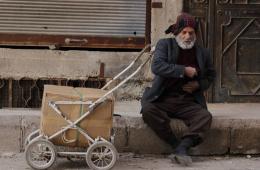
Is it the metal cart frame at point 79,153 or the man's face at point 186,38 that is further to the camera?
the man's face at point 186,38

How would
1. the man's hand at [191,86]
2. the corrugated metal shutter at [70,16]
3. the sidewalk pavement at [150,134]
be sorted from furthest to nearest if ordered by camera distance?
1. the corrugated metal shutter at [70,16]
2. the sidewalk pavement at [150,134]
3. the man's hand at [191,86]

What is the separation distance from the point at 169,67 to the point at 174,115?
0.62 metres

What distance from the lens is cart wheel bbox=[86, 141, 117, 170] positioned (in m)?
6.07

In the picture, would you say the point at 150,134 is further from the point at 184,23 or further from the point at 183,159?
the point at 184,23

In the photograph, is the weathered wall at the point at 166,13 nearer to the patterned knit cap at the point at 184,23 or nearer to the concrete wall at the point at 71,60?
the concrete wall at the point at 71,60

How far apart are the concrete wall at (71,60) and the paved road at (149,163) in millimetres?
1621

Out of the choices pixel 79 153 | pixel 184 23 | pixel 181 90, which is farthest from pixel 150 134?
pixel 184 23

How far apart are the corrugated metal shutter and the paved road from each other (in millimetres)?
1981

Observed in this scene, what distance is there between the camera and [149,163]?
22.0ft

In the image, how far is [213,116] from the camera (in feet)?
23.5

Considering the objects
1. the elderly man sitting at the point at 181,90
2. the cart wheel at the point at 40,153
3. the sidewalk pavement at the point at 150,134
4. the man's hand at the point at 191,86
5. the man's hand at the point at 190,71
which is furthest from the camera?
the sidewalk pavement at the point at 150,134

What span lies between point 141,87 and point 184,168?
7.26 feet

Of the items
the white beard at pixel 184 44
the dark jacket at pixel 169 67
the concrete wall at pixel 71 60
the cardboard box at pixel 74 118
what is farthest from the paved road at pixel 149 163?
the concrete wall at pixel 71 60

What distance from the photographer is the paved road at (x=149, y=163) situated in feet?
21.1
